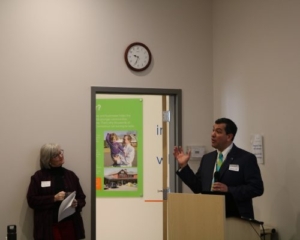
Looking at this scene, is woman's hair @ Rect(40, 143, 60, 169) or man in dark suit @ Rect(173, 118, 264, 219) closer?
man in dark suit @ Rect(173, 118, 264, 219)

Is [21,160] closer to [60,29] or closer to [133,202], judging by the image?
[60,29]

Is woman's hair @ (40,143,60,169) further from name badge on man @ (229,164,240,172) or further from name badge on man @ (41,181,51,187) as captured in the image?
name badge on man @ (229,164,240,172)

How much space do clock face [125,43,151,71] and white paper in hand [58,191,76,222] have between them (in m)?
1.49

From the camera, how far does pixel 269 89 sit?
419cm

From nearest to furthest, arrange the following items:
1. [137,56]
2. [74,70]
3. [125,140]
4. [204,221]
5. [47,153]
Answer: [204,221] → [47,153] → [74,70] → [137,56] → [125,140]

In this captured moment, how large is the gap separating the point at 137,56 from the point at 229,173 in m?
1.89

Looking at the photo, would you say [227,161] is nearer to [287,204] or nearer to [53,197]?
[287,204]

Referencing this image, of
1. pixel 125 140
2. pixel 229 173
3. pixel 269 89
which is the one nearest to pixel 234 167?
pixel 229 173

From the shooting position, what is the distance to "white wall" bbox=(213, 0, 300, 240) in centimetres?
383

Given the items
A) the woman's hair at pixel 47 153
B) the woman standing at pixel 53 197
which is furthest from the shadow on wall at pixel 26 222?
the woman's hair at pixel 47 153

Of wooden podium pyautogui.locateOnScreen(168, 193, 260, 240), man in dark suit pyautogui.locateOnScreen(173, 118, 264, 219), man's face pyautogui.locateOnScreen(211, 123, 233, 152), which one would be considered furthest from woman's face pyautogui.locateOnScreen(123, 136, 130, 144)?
wooden podium pyautogui.locateOnScreen(168, 193, 260, 240)

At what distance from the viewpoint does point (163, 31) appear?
16.9 feet

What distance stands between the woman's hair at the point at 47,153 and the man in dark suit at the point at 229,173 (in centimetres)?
129

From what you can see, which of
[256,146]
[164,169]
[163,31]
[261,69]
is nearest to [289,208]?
[256,146]
